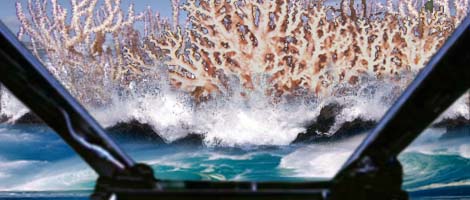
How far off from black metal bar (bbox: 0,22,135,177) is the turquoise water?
2.12m

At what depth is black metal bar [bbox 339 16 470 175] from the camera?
0.88 ft

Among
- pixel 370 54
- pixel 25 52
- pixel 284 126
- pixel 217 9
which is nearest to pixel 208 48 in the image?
pixel 217 9

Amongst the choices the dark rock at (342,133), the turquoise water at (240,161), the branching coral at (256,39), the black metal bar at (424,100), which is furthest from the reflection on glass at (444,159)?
the black metal bar at (424,100)

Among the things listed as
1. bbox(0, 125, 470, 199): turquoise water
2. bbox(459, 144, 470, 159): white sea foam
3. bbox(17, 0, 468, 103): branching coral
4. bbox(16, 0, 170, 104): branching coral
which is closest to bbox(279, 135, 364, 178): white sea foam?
bbox(0, 125, 470, 199): turquoise water

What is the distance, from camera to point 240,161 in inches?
97.6

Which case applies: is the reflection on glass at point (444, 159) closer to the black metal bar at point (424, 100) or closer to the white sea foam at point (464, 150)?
the white sea foam at point (464, 150)

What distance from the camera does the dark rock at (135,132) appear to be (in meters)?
2.43

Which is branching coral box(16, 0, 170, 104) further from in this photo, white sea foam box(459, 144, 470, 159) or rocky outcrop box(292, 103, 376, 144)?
white sea foam box(459, 144, 470, 159)

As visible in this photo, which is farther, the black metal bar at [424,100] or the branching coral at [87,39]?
the branching coral at [87,39]

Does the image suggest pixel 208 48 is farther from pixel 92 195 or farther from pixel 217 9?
pixel 92 195

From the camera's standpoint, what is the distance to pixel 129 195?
29 cm

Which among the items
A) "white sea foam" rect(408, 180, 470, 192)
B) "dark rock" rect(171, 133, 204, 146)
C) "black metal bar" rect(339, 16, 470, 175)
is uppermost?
"dark rock" rect(171, 133, 204, 146)

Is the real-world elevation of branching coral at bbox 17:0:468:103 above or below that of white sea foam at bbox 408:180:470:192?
above

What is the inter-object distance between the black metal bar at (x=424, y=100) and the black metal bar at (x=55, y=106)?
0.16 m
